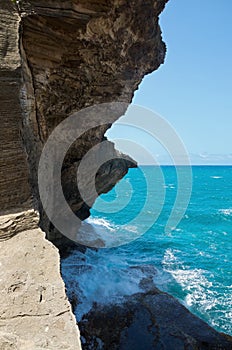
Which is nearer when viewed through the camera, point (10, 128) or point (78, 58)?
point (10, 128)

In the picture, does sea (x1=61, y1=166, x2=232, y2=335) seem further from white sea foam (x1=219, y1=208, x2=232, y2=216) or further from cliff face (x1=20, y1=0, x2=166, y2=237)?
white sea foam (x1=219, y1=208, x2=232, y2=216)

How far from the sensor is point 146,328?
9.24 m

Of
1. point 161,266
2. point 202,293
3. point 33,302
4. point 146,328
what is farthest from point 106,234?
point 33,302

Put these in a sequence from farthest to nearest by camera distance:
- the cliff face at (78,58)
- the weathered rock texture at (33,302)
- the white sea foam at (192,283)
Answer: the white sea foam at (192,283)
the cliff face at (78,58)
the weathered rock texture at (33,302)

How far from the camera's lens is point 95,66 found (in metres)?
8.74

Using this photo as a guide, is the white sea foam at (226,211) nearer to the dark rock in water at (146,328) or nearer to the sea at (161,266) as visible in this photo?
the sea at (161,266)

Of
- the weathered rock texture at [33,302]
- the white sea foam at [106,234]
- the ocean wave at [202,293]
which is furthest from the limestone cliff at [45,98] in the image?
the white sea foam at [106,234]

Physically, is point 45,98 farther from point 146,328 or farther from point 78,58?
point 146,328

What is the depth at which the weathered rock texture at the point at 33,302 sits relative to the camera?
8.73 feet

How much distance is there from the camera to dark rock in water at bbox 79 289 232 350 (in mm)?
8469

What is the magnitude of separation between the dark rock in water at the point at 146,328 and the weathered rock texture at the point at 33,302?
6.24 metres

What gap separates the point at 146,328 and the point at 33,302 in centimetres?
750

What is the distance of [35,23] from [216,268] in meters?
15.5

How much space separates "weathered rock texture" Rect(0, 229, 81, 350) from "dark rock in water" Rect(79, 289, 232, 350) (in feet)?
20.5
